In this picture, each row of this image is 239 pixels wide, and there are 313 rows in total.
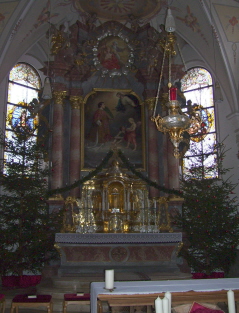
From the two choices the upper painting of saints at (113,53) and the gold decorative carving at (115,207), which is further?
the upper painting of saints at (113,53)

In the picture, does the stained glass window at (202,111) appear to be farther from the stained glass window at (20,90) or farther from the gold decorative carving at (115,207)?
the stained glass window at (20,90)

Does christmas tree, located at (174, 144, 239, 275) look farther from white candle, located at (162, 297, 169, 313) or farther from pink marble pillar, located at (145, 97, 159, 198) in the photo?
white candle, located at (162, 297, 169, 313)

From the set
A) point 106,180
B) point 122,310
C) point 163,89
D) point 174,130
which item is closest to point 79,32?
point 163,89

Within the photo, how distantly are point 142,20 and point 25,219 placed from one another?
835 centimetres

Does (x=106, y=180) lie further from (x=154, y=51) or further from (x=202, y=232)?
(x=154, y=51)

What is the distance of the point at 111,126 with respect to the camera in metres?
12.5

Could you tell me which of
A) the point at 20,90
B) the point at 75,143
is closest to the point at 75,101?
the point at 75,143

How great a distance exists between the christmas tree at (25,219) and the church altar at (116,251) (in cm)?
79

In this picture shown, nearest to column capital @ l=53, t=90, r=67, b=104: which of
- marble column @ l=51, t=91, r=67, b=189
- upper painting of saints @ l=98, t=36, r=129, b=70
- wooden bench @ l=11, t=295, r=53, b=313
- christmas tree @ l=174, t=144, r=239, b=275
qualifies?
marble column @ l=51, t=91, r=67, b=189

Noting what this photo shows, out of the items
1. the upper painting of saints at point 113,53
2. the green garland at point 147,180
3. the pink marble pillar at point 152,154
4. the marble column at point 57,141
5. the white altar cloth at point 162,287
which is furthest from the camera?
the upper painting of saints at point 113,53

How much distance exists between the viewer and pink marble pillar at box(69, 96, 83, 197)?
38.7ft

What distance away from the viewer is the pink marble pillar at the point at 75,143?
11799mm

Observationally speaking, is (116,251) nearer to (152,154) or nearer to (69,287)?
(69,287)

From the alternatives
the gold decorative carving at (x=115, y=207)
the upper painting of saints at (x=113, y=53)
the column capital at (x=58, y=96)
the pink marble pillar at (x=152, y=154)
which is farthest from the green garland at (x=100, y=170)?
the upper painting of saints at (x=113, y=53)
